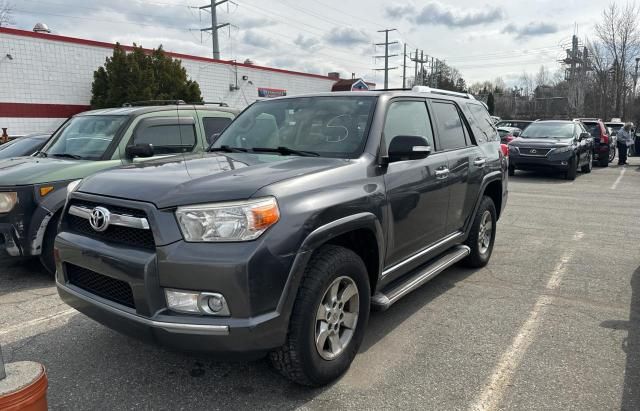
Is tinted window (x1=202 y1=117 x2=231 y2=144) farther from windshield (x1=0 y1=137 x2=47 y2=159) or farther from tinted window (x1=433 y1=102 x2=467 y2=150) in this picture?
windshield (x1=0 y1=137 x2=47 y2=159)

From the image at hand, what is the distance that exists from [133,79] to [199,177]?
18544 mm

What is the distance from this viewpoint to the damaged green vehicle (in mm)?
4902

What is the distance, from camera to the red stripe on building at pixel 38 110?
18141 mm

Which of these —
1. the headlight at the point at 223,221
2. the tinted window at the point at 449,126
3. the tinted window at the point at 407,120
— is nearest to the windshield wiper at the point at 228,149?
the tinted window at the point at 407,120

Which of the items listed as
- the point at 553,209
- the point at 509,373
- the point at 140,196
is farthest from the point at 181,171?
the point at 553,209

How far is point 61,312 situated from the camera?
4.41 meters

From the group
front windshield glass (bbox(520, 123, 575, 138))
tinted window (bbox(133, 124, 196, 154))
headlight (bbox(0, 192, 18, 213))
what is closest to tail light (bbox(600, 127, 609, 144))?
front windshield glass (bbox(520, 123, 575, 138))

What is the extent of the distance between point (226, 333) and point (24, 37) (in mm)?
20097

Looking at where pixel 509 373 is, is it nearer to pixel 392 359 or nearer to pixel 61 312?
pixel 392 359

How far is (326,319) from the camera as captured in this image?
10.00 ft

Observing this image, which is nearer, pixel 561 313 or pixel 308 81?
pixel 561 313

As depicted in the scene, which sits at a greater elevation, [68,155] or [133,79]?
[133,79]

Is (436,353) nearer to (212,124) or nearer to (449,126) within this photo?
(449,126)

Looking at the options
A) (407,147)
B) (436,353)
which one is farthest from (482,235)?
(407,147)
